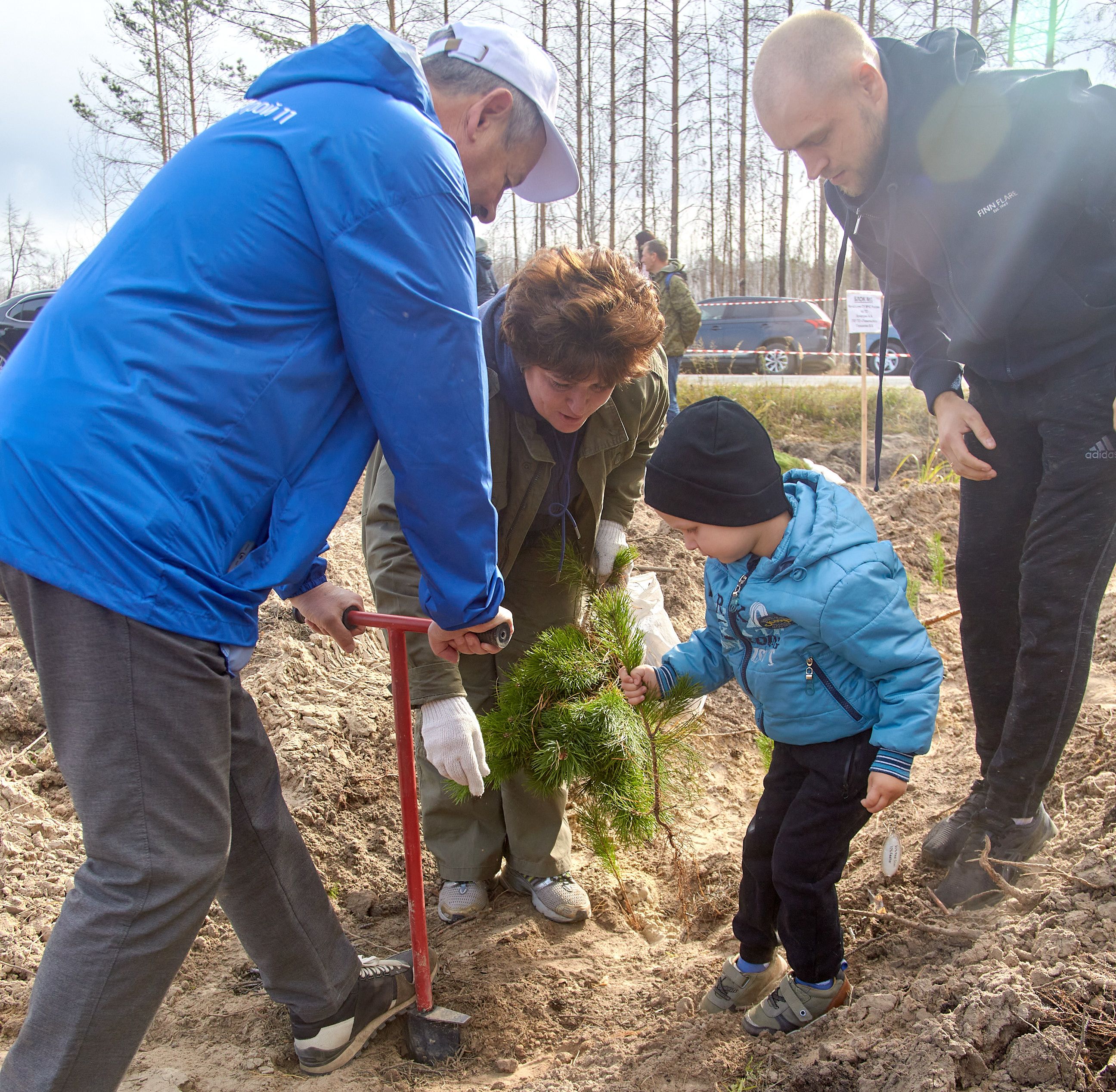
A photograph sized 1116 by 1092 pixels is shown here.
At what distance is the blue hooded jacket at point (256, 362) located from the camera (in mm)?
1243

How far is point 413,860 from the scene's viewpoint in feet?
6.51

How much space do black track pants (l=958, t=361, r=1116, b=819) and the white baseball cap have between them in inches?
44.6

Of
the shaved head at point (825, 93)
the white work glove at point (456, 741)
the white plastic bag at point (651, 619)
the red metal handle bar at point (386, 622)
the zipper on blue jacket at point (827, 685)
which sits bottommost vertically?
the white plastic bag at point (651, 619)

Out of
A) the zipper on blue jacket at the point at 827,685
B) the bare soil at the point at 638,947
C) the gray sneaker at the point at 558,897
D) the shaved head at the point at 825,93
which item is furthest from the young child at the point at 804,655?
the gray sneaker at the point at 558,897

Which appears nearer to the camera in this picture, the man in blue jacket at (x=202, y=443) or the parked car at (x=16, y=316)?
the man in blue jacket at (x=202, y=443)

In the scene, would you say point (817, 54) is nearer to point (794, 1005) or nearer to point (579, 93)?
point (794, 1005)

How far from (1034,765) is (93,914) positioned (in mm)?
1932

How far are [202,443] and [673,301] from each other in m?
7.85

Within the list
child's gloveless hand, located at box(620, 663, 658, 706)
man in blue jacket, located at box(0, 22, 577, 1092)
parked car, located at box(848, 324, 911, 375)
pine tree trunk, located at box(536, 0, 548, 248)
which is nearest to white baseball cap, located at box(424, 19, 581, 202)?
man in blue jacket, located at box(0, 22, 577, 1092)

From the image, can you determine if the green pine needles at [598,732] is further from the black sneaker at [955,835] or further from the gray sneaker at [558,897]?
the black sneaker at [955,835]

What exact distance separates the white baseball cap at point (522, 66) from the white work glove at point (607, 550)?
1015mm

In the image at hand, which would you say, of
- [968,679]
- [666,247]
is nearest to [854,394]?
[666,247]

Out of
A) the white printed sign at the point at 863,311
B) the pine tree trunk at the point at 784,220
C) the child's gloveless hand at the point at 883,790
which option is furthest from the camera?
the pine tree trunk at the point at 784,220

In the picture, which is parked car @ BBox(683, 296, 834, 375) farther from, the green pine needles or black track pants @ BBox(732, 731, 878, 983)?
black track pants @ BBox(732, 731, 878, 983)
